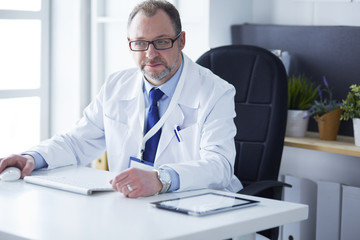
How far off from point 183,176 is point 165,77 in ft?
1.75

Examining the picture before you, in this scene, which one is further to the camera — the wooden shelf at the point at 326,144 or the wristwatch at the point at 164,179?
the wooden shelf at the point at 326,144

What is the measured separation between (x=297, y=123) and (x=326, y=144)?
219 millimetres

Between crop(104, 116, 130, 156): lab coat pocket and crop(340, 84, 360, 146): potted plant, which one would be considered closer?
crop(104, 116, 130, 156): lab coat pocket

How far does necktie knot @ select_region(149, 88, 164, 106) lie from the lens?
213cm

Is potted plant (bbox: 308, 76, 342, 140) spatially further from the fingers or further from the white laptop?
the fingers

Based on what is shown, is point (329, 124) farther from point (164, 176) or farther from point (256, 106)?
point (164, 176)

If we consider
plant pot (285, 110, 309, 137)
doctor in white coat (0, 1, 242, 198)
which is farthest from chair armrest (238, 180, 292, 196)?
plant pot (285, 110, 309, 137)

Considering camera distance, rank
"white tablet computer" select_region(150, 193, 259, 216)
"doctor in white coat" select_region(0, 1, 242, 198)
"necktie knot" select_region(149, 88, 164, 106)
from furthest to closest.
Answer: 1. "necktie knot" select_region(149, 88, 164, 106)
2. "doctor in white coat" select_region(0, 1, 242, 198)
3. "white tablet computer" select_region(150, 193, 259, 216)

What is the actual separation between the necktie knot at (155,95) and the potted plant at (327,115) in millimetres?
860

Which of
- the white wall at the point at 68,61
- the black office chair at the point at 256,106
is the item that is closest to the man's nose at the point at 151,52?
the black office chair at the point at 256,106

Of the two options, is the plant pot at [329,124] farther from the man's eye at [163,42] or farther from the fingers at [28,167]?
the fingers at [28,167]

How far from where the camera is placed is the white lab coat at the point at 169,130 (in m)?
2.00

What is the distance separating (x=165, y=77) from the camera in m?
2.17

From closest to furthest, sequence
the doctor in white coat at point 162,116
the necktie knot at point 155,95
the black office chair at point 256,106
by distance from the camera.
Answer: the doctor in white coat at point 162,116 → the necktie knot at point 155,95 → the black office chair at point 256,106
